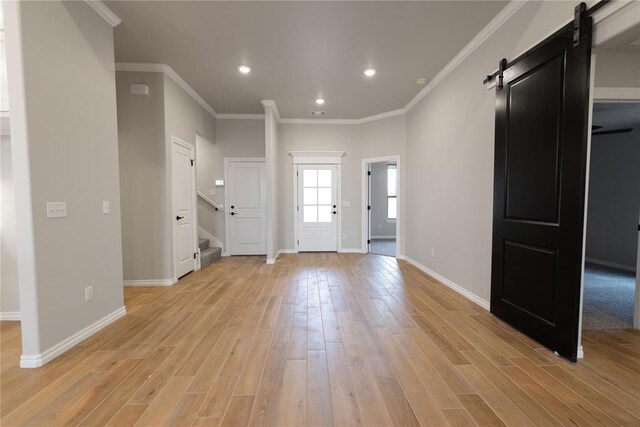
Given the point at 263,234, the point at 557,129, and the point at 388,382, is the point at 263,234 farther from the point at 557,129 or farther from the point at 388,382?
the point at 557,129

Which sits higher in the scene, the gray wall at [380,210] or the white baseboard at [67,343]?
the gray wall at [380,210]

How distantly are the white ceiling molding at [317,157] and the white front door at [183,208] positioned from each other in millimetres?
2286

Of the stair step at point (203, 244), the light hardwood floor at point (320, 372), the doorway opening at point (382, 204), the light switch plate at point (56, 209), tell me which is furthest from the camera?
the doorway opening at point (382, 204)

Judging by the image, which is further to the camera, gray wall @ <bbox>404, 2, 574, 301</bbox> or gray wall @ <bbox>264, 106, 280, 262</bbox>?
gray wall @ <bbox>264, 106, 280, 262</bbox>

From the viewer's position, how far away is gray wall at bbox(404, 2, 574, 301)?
2626 mm

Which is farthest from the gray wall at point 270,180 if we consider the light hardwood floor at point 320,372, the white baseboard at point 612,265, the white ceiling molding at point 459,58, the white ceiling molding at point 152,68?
the white baseboard at point 612,265

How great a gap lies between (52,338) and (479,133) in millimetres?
4380

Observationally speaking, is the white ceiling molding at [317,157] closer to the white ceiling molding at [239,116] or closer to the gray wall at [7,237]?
the white ceiling molding at [239,116]

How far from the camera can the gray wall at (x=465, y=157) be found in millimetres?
2626

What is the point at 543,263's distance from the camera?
7.41 feet

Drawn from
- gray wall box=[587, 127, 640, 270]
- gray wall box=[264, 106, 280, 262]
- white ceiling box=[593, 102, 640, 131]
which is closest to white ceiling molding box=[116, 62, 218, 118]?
gray wall box=[264, 106, 280, 262]

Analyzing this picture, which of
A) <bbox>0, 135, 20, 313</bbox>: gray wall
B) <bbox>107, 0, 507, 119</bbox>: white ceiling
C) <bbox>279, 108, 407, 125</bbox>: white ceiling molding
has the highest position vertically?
<bbox>107, 0, 507, 119</bbox>: white ceiling

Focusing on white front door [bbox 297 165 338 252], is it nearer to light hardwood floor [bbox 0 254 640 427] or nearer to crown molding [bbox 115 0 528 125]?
crown molding [bbox 115 0 528 125]

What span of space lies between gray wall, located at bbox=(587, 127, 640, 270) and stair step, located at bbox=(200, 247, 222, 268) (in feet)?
24.6
